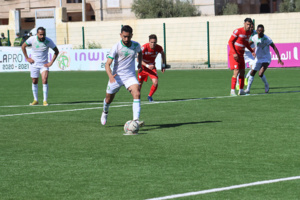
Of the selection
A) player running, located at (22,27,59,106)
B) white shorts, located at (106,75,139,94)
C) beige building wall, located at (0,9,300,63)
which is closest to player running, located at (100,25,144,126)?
white shorts, located at (106,75,139,94)

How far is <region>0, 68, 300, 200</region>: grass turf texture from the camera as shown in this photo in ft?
23.3

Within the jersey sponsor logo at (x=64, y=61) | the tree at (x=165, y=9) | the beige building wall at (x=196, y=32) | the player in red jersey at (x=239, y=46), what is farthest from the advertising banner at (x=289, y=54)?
the tree at (x=165, y=9)

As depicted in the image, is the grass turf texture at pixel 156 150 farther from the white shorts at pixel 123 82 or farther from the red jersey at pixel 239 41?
the red jersey at pixel 239 41

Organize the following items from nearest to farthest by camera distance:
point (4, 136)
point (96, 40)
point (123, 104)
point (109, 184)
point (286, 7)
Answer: point (109, 184)
point (4, 136)
point (123, 104)
point (96, 40)
point (286, 7)

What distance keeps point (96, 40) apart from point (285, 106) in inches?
1386

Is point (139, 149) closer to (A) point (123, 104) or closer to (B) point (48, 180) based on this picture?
(B) point (48, 180)

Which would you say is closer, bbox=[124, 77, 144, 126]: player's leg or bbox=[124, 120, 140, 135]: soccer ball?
bbox=[124, 120, 140, 135]: soccer ball

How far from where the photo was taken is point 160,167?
8.19m

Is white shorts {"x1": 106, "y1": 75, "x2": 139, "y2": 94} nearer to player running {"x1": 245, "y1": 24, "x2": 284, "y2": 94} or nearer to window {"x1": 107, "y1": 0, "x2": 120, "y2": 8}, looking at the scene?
player running {"x1": 245, "y1": 24, "x2": 284, "y2": 94}

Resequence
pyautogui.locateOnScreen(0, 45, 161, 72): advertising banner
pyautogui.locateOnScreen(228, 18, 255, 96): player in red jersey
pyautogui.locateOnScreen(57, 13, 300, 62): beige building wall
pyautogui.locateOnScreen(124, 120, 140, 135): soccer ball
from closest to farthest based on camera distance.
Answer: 1. pyautogui.locateOnScreen(124, 120, 140, 135): soccer ball
2. pyautogui.locateOnScreen(228, 18, 255, 96): player in red jersey
3. pyautogui.locateOnScreen(0, 45, 161, 72): advertising banner
4. pyautogui.locateOnScreen(57, 13, 300, 62): beige building wall

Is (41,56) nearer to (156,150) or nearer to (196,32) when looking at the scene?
(156,150)

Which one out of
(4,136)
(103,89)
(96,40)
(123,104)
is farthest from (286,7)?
(4,136)

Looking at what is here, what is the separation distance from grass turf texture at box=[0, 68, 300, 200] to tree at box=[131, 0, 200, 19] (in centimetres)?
4544

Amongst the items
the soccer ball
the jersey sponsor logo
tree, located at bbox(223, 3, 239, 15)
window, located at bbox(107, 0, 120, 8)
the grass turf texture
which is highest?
window, located at bbox(107, 0, 120, 8)
